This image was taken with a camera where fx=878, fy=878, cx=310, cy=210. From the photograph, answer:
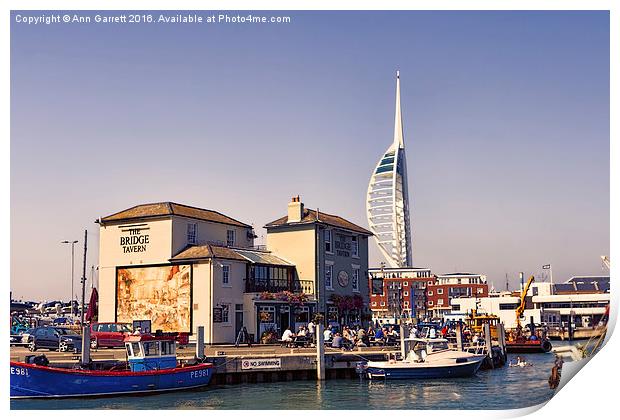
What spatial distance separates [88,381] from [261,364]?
5.11 m

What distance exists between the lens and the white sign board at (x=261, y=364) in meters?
22.8

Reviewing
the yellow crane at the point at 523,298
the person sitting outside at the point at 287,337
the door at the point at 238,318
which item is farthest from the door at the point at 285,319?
the yellow crane at the point at 523,298

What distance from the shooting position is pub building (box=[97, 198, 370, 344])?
26.0 metres

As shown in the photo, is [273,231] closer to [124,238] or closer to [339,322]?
[339,322]

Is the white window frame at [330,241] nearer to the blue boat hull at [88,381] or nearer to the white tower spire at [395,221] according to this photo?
the blue boat hull at [88,381]

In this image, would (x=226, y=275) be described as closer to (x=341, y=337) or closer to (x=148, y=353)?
(x=341, y=337)

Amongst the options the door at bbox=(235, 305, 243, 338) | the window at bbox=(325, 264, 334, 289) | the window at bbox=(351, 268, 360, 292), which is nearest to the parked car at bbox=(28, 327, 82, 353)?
the door at bbox=(235, 305, 243, 338)

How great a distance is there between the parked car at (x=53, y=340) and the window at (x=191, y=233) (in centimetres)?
470

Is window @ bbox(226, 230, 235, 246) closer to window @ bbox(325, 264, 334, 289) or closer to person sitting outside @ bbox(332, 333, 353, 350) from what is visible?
window @ bbox(325, 264, 334, 289)

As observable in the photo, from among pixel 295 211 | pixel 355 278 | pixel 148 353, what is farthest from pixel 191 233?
pixel 355 278

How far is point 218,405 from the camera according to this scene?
1906 centimetres

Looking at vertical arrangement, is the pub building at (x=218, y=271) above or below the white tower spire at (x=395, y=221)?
below

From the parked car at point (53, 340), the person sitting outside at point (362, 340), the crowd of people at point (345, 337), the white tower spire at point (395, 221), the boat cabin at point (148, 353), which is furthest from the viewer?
the white tower spire at point (395, 221)
